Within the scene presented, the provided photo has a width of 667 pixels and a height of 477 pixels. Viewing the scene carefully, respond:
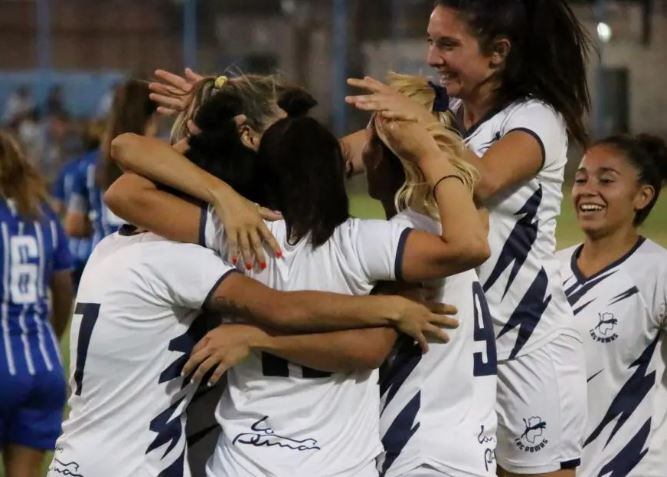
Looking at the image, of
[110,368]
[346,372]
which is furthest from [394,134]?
[110,368]

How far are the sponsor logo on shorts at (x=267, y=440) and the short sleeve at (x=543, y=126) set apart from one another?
1112mm

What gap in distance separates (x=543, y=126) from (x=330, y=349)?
1009mm

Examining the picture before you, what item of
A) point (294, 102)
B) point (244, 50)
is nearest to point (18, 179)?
point (294, 102)

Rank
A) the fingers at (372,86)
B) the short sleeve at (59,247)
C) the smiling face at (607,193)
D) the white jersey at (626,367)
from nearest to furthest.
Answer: the fingers at (372,86)
the white jersey at (626,367)
the smiling face at (607,193)
the short sleeve at (59,247)

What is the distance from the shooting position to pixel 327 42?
27.0 meters

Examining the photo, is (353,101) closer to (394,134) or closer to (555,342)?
(394,134)

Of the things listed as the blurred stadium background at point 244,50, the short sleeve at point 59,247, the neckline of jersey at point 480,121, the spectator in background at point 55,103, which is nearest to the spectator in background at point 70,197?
the short sleeve at point 59,247

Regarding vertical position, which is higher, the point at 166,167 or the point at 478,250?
the point at 166,167

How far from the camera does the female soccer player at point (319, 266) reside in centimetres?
312

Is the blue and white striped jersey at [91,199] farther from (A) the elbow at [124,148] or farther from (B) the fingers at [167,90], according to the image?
(A) the elbow at [124,148]

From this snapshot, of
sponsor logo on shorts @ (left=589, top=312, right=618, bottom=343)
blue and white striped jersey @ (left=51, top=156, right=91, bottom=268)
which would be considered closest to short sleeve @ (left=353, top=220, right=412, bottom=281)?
sponsor logo on shorts @ (left=589, top=312, right=618, bottom=343)

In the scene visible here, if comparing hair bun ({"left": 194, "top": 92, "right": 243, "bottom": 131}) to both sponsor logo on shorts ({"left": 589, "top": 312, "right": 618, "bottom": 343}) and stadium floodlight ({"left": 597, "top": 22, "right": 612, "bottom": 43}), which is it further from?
stadium floodlight ({"left": 597, "top": 22, "right": 612, "bottom": 43})

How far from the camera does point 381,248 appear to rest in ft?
10.2

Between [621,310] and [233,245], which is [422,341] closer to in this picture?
[233,245]
